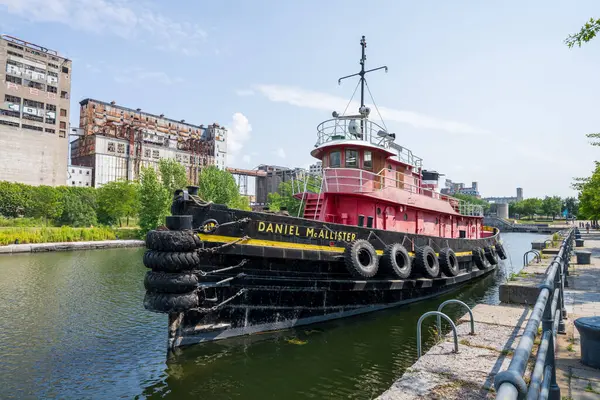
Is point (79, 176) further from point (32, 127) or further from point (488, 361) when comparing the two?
point (488, 361)

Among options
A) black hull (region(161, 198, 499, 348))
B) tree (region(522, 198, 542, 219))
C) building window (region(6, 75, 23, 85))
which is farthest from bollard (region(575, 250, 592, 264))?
tree (region(522, 198, 542, 219))

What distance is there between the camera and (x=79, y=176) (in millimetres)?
69125

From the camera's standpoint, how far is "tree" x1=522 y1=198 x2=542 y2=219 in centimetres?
11617

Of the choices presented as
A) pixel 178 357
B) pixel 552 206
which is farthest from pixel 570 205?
pixel 178 357

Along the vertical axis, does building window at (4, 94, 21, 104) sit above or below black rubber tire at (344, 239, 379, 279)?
above

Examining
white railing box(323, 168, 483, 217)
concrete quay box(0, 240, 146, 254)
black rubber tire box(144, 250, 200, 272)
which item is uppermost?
white railing box(323, 168, 483, 217)

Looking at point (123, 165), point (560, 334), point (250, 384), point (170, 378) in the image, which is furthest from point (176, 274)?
point (123, 165)

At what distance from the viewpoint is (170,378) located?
23.6 feet

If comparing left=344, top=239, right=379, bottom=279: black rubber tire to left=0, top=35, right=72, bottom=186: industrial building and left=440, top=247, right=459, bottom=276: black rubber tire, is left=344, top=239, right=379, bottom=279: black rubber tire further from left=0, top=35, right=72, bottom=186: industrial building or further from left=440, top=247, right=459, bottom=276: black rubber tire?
left=0, top=35, right=72, bottom=186: industrial building

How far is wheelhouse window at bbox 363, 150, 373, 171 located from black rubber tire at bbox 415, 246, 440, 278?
10.3 feet

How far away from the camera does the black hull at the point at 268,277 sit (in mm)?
8414

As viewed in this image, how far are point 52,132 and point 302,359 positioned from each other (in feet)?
228

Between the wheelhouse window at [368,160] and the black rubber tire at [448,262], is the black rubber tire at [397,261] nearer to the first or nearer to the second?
the black rubber tire at [448,262]

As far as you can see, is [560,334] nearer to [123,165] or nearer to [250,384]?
[250,384]
